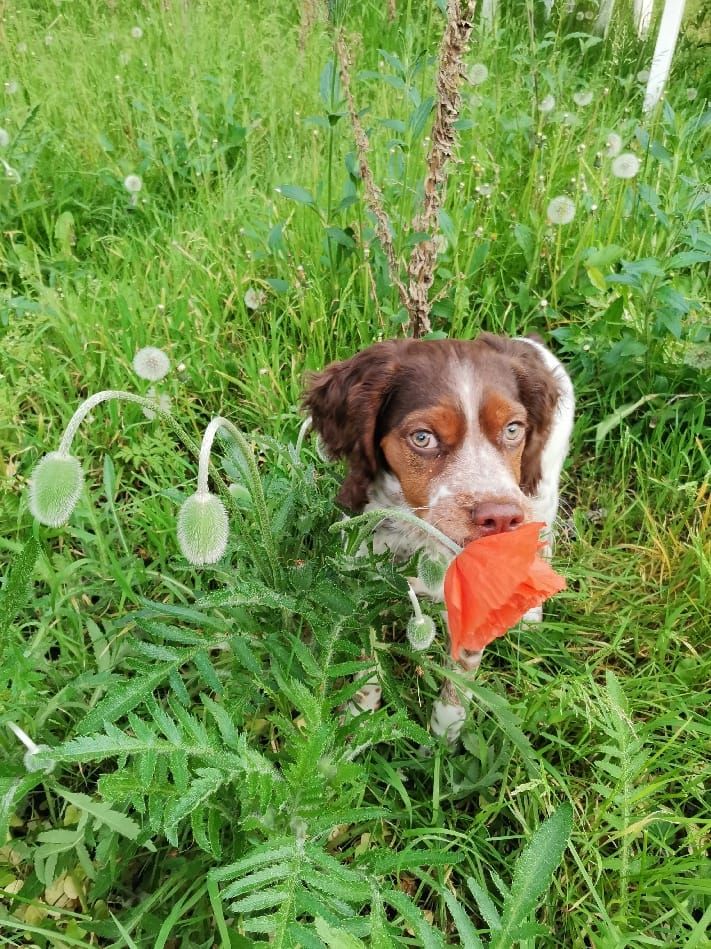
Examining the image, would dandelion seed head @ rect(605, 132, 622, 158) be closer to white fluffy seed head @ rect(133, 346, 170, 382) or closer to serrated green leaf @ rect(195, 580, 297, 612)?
white fluffy seed head @ rect(133, 346, 170, 382)

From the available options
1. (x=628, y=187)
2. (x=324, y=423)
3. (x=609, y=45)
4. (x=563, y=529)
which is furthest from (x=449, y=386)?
(x=609, y=45)

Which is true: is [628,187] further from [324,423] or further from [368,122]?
[324,423]

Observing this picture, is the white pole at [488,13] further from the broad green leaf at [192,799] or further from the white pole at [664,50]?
the broad green leaf at [192,799]

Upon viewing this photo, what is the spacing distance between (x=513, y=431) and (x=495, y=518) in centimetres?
52

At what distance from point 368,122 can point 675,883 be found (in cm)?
387

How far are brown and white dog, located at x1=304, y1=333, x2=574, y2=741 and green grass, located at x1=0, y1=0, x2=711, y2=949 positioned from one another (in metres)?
0.19

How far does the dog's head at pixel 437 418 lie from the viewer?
1.98m

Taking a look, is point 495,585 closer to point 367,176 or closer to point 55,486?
point 55,486

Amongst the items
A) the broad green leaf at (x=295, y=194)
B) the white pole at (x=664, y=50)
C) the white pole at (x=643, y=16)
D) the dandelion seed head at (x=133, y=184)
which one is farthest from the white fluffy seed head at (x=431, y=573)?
the white pole at (x=643, y=16)

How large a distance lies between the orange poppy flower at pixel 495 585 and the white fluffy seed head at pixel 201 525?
1.34 ft

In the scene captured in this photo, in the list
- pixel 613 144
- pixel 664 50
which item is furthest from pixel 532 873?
pixel 664 50

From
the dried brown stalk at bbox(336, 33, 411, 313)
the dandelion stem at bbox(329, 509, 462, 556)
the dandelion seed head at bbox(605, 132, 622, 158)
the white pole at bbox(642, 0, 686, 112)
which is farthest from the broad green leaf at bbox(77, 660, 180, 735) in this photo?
the white pole at bbox(642, 0, 686, 112)

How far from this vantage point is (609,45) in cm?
461

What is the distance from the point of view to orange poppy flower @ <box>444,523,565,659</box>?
115cm
